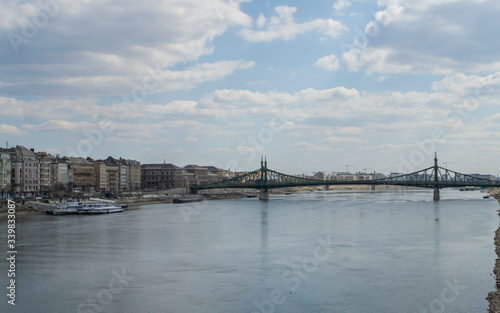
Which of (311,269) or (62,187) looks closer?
(311,269)

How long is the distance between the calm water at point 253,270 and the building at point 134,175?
64971 mm

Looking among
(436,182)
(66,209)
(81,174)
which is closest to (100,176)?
(81,174)

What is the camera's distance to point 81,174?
78.4m

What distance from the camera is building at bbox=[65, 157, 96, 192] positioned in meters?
76.2

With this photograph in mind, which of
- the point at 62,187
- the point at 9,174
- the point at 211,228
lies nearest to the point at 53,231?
the point at 211,228

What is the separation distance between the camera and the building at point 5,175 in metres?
53.6

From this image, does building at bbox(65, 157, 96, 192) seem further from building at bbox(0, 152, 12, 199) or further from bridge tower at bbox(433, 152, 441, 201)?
bridge tower at bbox(433, 152, 441, 201)

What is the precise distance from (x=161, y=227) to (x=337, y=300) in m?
20.9

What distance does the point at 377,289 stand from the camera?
52.5 ft

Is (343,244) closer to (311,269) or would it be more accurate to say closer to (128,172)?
(311,269)

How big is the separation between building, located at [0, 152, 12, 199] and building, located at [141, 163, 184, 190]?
52.2 meters

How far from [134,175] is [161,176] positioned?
10739 mm

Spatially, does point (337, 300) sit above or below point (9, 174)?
below

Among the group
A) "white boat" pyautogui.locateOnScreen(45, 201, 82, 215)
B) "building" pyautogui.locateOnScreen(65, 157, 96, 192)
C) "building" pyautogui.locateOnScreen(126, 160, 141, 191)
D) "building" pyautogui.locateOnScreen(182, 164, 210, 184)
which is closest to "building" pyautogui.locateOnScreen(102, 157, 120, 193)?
"building" pyautogui.locateOnScreen(65, 157, 96, 192)
